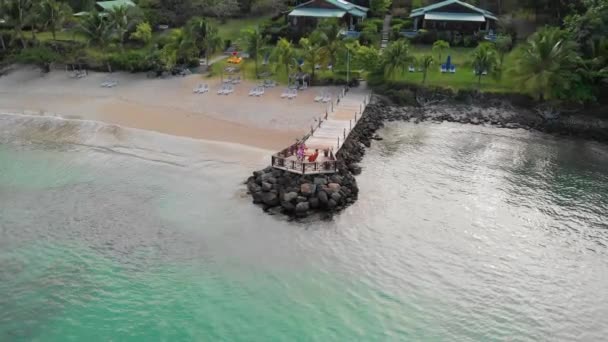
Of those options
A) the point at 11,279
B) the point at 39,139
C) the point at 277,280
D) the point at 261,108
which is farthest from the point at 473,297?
the point at 39,139

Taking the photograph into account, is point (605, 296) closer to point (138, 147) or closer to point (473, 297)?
point (473, 297)

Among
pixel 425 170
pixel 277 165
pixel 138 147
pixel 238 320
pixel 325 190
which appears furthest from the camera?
pixel 138 147

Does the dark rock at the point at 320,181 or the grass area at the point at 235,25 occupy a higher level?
the grass area at the point at 235,25

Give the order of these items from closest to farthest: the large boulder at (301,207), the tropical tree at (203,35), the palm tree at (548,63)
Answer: the large boulder at (301,207) < the palm tree at (548,63) < the tropical tree at (203,35)

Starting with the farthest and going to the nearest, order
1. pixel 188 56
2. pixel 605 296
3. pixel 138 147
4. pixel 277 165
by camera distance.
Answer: pixel 188 56 < pixel 138 147 < pixel 277 165 < pixel 605 296

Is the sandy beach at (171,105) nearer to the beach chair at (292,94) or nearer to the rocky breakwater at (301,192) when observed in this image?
the beach chair at (292,94)

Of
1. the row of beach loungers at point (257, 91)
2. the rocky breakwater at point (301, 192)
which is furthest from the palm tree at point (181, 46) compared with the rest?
the rocky breakwater at point (301, 192)

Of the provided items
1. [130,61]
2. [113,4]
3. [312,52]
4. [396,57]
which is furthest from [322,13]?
[113,4]
